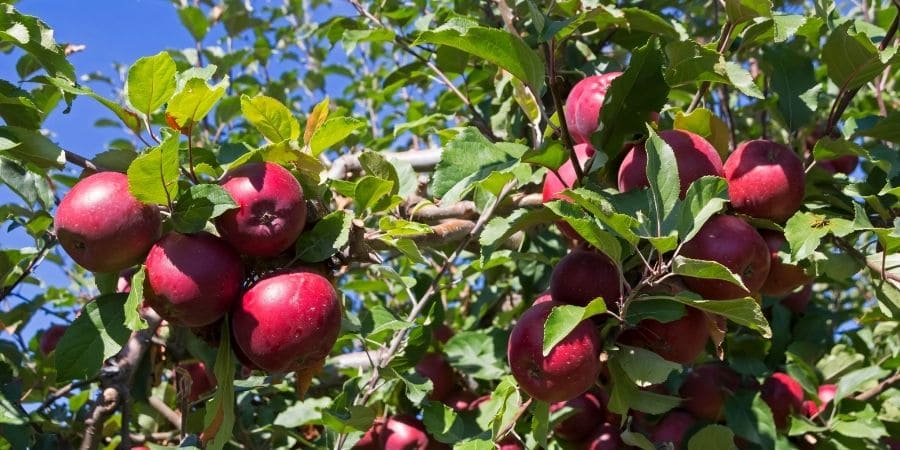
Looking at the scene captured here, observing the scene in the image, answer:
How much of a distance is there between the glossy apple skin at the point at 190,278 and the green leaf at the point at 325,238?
13 cm

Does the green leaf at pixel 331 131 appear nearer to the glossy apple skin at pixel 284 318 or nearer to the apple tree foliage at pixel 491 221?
the apple tree foliage at pixel 491 221

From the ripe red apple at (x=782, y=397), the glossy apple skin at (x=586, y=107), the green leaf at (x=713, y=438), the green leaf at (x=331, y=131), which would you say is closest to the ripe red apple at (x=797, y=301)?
the ripe red apple at (x=782, y=397)

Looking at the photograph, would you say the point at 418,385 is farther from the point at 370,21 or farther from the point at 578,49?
the point at 370,21

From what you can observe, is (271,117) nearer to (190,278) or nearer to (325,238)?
(325,238)

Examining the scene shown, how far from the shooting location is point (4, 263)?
5.63 feet

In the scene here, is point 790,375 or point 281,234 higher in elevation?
point 281,234

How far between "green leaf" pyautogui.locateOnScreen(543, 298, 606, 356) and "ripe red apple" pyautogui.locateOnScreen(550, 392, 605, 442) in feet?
2.06

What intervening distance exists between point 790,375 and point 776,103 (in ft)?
2.37

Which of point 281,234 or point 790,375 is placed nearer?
point 281,234

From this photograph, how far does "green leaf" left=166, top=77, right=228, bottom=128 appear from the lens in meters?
1.19

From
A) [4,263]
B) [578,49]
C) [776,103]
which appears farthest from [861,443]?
[4,263]

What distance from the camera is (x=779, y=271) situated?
1.47m

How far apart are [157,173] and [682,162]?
0.86 m

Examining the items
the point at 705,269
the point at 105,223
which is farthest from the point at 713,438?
the point at 105,223
